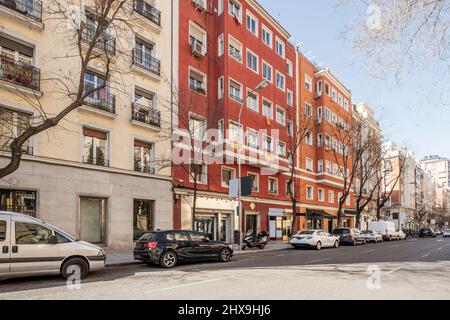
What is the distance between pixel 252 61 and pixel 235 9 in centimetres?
A: 426

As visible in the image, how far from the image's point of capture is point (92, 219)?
63.7ft

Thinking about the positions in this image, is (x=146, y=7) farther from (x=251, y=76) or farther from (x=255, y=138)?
(x=255, y=138)

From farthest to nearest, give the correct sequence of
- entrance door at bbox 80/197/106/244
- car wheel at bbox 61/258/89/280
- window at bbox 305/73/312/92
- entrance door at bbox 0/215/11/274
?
1. window at bbox 305/73/312/92
2. entrance door at bbox 80/197/106/244
3. car wheel at bbox 61/258/89/280
4. entrance door at bbox 0/215/11/274

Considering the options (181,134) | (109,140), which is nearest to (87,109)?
(109,140)

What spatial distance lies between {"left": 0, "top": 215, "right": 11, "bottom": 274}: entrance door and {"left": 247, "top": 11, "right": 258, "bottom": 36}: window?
2575 centimetres

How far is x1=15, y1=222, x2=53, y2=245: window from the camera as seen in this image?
32.9 feet

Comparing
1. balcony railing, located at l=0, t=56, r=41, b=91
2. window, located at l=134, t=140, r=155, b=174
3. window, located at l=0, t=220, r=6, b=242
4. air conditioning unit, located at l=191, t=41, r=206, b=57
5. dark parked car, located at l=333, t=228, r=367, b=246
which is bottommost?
dark parked car, located at l=333, t=228, r=367, b=246

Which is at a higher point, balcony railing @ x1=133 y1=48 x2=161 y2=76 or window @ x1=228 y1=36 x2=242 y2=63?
window @ x1=228 y1=36 x2=242 y2=63

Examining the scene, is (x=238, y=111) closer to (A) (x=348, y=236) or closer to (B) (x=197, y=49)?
(B) (x=197, y=49)

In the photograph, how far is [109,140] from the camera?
67.1 feet

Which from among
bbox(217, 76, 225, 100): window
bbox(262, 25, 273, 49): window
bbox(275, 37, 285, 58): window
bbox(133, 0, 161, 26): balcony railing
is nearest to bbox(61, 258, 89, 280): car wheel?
bbox(133, 0, 161, 26): balcony railing

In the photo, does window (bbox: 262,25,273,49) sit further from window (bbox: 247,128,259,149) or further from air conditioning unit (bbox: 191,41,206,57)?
window (bbox: 247,128,259,149)

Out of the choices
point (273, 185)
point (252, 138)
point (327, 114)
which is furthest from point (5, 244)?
point (327, 114)

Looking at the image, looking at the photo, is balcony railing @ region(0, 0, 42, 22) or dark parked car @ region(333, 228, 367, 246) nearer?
balcony railing @ region(0, 0, 42, 22)
